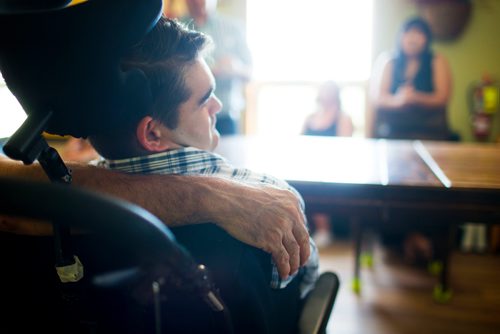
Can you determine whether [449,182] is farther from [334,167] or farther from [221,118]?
[221,118]

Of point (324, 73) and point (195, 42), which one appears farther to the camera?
point (324, 73)

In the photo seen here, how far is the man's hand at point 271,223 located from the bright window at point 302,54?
3834 mm

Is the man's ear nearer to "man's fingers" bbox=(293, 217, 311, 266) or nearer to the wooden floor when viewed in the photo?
"man's fingers" bbox=(293, 217, 311, 266)

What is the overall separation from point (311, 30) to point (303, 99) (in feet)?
2.03

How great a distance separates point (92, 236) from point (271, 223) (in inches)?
9.7

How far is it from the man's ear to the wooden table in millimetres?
581

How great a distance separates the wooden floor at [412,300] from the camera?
2.24 metres

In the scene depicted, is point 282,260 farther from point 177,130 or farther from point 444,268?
point 444,268

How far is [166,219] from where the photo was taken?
674mm

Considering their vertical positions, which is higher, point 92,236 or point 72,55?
point 72,55

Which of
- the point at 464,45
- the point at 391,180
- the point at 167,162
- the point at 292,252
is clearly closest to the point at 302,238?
the point at 292,252

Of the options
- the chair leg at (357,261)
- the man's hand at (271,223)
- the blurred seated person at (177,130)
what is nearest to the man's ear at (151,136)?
the blurred seated person at (177,130)

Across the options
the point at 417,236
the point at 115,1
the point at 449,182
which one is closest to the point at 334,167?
the point at 449,182

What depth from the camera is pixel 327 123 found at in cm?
347
